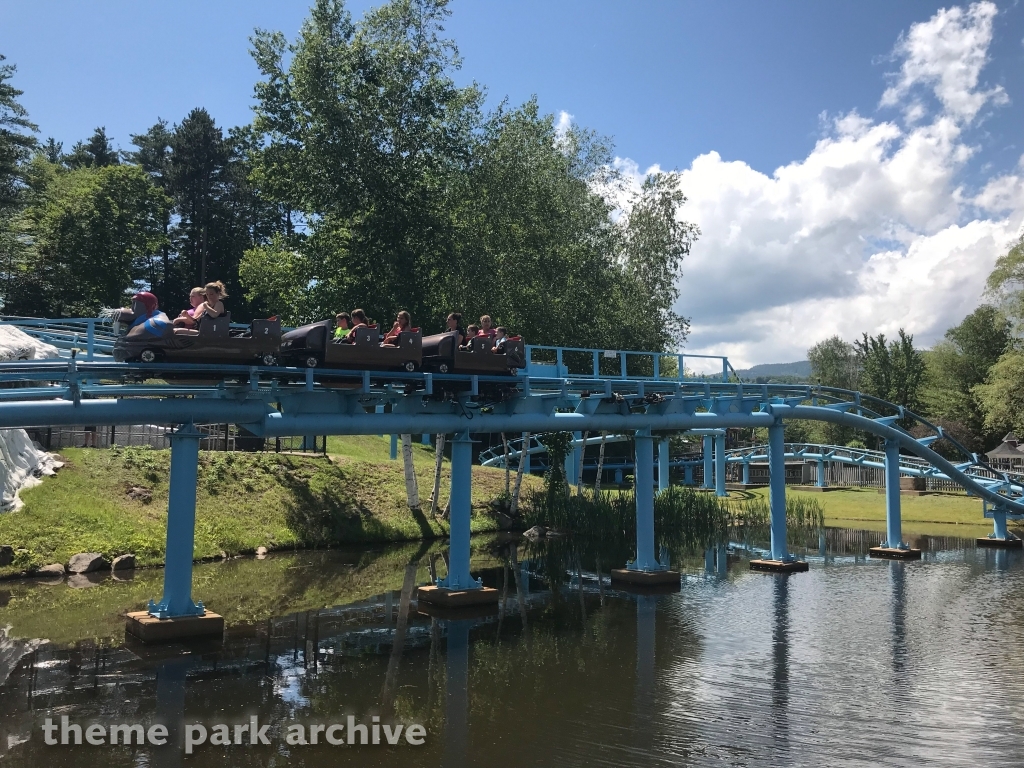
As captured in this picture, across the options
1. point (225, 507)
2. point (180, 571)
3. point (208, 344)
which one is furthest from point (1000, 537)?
point (208, 344)

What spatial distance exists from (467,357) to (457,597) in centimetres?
561

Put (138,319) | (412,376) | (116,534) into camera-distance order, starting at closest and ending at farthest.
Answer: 1. (138,319)
2. (412,376)
3. (116,534)

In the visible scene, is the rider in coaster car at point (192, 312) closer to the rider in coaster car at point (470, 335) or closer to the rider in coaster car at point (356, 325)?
the rider in coaster car at point (356, 325)

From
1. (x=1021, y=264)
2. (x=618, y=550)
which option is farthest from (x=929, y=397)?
(x=618, y=550)

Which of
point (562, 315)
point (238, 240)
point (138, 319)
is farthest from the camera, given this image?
point (238, 240)

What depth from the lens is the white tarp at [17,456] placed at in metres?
25.1

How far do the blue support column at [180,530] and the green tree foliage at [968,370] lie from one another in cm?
6657

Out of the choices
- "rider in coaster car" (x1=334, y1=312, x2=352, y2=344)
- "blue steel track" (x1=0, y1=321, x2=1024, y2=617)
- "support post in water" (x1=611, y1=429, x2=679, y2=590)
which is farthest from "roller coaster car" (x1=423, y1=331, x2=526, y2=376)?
"support post in water" (x1=611, y1=429, x2=679, y2=590)

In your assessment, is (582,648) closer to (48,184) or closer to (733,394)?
→ (733,394)

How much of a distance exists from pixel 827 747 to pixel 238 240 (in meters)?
68.4

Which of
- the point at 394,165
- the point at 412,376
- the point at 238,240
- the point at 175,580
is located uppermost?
the point at 238,240

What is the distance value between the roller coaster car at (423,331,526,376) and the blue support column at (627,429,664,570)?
20.0 feet

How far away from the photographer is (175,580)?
15969mm

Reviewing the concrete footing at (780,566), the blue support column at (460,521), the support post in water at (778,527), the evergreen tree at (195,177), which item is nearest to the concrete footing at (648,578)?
the concrete footing at (780,566)
